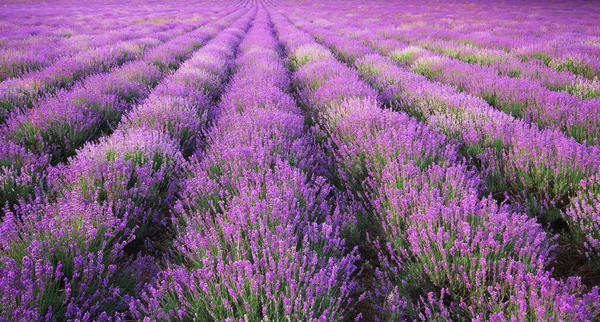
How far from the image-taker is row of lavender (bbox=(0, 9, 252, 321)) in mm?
1363

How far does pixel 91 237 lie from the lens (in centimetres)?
164

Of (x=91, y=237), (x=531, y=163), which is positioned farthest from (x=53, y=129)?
(x=531, y=163)

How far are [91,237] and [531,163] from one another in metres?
2.71

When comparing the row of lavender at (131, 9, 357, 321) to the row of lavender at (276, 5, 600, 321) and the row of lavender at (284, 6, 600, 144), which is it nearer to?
the row of lavender at (276, 5, 600, 321)

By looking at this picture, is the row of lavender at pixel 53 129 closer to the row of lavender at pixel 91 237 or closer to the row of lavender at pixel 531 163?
the row of lavender at pixel 91 237

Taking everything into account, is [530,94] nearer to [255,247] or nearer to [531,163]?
[531,163]

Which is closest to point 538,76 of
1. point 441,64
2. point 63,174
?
point 441,64

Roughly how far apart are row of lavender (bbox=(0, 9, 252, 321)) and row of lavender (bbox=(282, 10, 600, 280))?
2.22m

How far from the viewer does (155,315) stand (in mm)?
1388

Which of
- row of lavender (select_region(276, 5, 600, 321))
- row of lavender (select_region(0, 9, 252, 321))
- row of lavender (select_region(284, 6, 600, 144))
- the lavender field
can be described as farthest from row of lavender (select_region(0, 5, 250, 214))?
row of lavender (select_region(284, 6, 600, 144))

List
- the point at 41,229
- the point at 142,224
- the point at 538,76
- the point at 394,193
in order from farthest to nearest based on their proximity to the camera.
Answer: the point at 538,76 → the point at 142,224 → the point at 394,193 → the point at 41,229

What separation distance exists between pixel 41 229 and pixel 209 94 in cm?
381

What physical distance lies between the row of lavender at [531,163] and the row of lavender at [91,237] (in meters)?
2.22

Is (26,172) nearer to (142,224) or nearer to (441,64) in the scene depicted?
(142,224)
